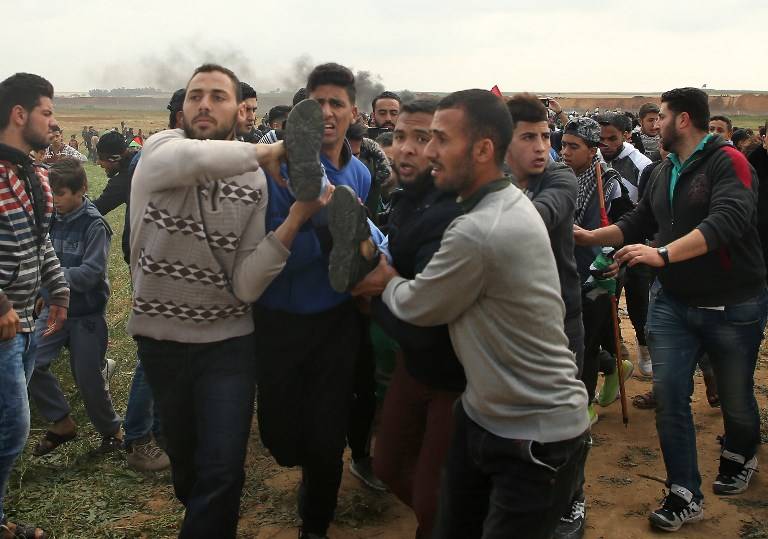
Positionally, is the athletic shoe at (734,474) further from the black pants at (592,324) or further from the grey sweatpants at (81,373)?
the grey sweatpants at (81,373)

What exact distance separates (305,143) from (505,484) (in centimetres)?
147

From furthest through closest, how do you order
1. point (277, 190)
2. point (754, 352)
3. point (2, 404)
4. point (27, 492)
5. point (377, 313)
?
point (27, 492) → point (754, 352) → point (2, 404) → point (277, 190) → point (377, 313)

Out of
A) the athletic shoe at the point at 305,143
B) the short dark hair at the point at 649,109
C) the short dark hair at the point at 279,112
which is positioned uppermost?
the short dark hair at the point at 649,109

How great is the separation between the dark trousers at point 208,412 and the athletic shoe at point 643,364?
15.6 ft

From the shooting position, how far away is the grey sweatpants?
4875 millimetres

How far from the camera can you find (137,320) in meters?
3.12

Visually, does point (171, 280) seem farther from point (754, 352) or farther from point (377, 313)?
point (754, 352)

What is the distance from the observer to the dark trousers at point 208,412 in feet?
9.96

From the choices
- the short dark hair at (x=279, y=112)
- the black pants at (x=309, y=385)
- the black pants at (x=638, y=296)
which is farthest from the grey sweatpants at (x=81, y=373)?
the black pants at (x=638, y=296)

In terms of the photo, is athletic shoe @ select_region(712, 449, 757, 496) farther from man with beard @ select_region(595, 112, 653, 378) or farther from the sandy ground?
man with beard @ select_region(595, 112, 653, 378)

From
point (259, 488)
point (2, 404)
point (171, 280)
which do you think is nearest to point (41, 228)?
point (2, 404)

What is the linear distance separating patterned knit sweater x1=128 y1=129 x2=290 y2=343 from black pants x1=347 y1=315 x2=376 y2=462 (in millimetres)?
1270

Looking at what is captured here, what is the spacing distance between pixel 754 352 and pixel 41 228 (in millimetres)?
4106

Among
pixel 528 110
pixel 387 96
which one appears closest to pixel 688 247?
pixel 528 110
